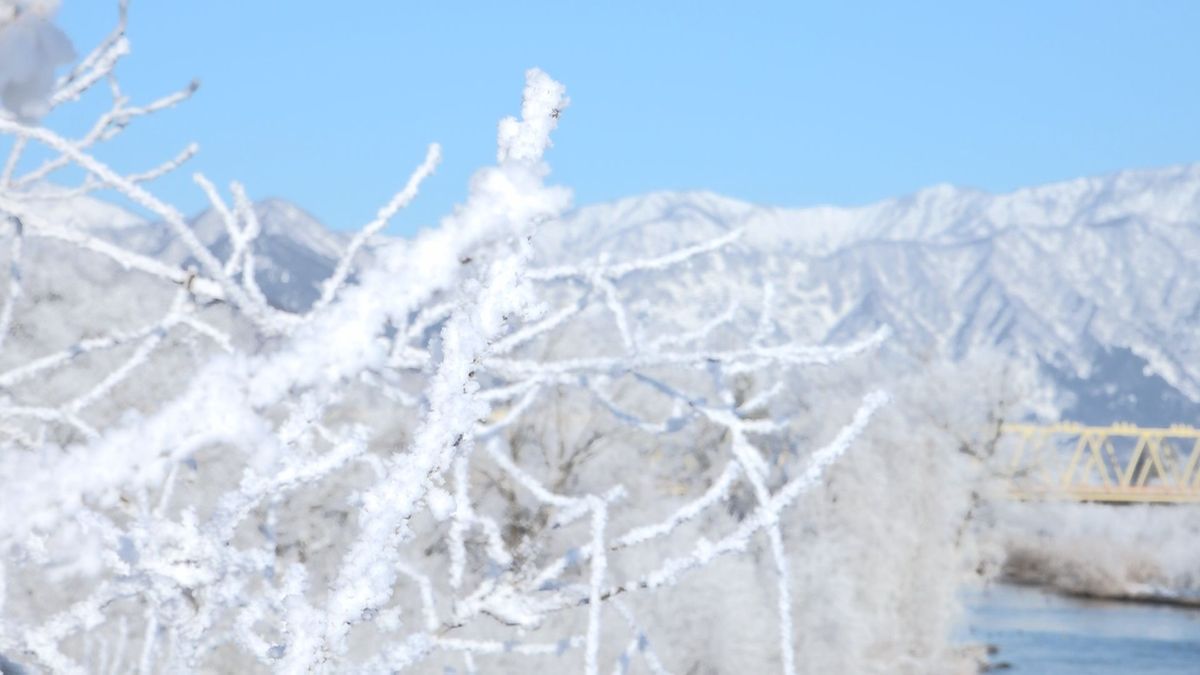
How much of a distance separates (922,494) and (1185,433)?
36520mm

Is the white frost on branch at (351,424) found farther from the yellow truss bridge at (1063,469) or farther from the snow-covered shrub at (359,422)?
the yellow truss bridge at (1063,469)

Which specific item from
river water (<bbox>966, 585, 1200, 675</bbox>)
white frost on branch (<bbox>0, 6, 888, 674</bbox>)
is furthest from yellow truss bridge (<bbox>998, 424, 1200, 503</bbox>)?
white frost on branch (<bbox>0, 6, 888, 674</bbox>)

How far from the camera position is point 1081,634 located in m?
42.8

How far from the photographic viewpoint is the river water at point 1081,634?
3697 centimetres

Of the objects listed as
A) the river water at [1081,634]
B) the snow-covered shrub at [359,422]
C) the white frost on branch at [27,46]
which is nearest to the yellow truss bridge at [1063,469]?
the river water at [1081,634]

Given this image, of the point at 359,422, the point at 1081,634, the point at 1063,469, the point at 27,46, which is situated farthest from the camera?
the point at 1063,469

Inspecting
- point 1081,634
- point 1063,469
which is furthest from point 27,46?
point 1063,469

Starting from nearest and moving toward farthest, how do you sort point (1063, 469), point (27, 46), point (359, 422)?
point (27, 46), point (359, 422), point (1063, 469)

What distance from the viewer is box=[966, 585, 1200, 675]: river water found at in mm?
36969

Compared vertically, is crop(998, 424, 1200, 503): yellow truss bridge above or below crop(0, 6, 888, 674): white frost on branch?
above

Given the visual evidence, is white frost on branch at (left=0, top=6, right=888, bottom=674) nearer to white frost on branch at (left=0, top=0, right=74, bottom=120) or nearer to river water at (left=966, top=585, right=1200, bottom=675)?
white frost on branch at (left=0, top=0, right=74, bottom=120)

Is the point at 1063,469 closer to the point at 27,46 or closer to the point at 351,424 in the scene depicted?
the point at 351,424

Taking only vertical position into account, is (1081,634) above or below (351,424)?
above

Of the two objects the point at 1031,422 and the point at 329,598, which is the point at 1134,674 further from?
the point at 329,598
